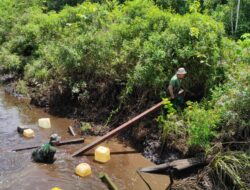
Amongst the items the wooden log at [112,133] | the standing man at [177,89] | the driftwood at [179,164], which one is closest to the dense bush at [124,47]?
the standing man at [177,89]

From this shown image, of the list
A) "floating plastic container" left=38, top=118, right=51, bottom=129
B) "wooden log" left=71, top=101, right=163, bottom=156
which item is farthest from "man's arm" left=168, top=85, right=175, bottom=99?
"floating plastic container" left=38, top=118, right=51, bottom=129

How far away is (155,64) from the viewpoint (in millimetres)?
10617

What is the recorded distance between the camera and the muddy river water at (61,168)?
8336mm

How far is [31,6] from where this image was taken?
67.6 feet

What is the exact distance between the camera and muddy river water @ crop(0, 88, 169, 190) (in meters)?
8.34

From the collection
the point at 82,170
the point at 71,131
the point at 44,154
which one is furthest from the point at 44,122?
the point at 82,170

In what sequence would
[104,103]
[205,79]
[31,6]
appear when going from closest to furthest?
[205,79], [104,103], [31,6]

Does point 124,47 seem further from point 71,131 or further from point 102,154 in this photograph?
point 102,154

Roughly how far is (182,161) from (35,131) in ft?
16.6

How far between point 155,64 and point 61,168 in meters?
Result: 4.12

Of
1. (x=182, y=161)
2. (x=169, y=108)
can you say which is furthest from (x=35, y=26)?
(x=182, y=161)

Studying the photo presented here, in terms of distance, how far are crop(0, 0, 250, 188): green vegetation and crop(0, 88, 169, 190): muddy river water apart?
1.26 m

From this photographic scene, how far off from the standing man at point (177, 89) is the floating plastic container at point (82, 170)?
10.1 ft

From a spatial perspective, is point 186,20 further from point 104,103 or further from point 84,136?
point 84,136
